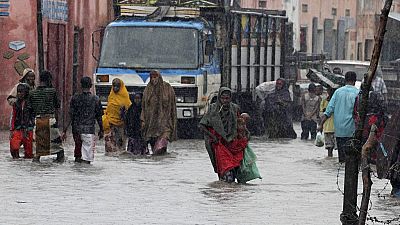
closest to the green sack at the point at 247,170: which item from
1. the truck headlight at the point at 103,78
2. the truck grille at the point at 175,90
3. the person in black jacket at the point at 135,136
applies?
the person in black jacket at the point at 135,136

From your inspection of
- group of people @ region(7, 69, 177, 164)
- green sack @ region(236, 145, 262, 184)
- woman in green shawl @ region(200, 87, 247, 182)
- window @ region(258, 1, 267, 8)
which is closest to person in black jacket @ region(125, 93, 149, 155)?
group of people @ region(7, 69, 177, 164)

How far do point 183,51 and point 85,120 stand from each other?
6931mm

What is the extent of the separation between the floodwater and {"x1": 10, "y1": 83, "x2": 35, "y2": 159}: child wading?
38 centimetres

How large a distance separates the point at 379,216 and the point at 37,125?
718 centimetres

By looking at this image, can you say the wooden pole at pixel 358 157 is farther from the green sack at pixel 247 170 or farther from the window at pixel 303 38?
the window at pixel 303 38

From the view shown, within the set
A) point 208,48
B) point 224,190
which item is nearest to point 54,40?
point 208,48

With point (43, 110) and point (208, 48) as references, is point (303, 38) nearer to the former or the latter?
point (208, 48)

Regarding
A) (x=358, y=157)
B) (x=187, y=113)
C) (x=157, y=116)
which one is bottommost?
(x=187, y=113)

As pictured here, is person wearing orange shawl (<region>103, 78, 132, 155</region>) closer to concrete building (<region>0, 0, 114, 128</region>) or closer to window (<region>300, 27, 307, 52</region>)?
concrete building (<region>0, 0, 114, 128</region>)

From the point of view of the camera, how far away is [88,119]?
65.6ft

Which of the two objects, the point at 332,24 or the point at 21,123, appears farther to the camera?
the point at 332,24

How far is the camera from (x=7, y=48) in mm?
30047

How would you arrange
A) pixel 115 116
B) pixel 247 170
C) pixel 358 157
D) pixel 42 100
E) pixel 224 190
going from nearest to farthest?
pixel 358 157
pixel 224 190
pixel 247 170
pixel 42 100
pixel 115 116

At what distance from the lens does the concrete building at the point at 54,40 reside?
30000 mm
